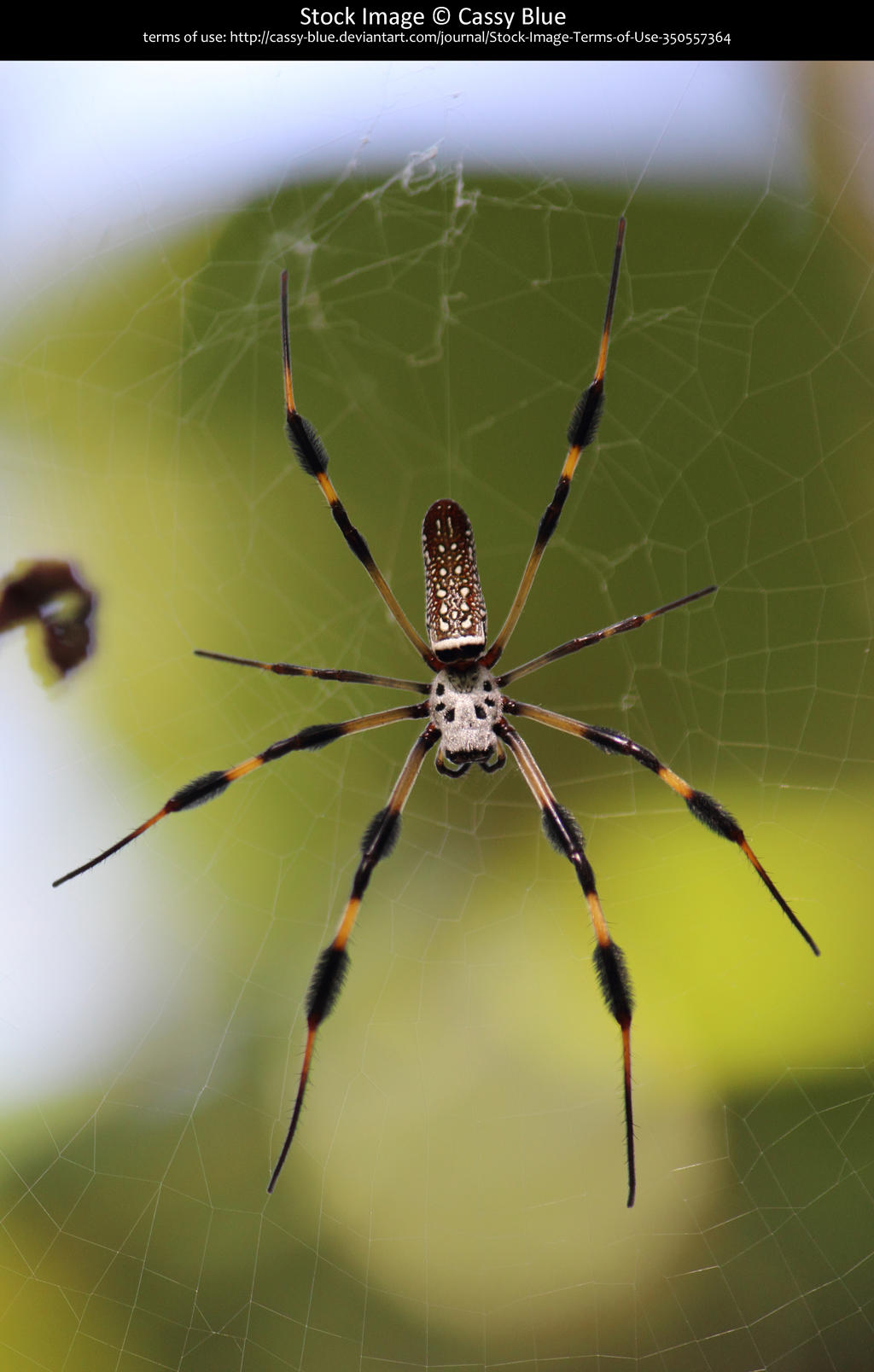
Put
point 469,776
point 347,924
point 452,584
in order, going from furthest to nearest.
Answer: point 469,776 → point 452,584 → point 347,924

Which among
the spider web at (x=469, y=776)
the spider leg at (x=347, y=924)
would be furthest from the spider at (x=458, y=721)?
the spider web at (x=469, y=776)

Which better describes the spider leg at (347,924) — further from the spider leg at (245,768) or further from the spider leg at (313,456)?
the spider leg at (313,456)

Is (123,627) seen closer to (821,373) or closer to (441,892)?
(441,892)

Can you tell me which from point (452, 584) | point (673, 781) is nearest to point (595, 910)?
point (673, 781)

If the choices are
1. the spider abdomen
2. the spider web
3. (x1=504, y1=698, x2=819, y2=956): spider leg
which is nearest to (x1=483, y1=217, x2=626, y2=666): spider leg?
the spider abdomen

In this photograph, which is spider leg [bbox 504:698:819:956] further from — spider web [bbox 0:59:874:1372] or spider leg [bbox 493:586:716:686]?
spider web [bbox 0:59:874:1372]

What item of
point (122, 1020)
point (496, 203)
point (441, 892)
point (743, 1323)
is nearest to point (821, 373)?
point (496, 203)

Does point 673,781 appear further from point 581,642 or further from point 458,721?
point 458,721
